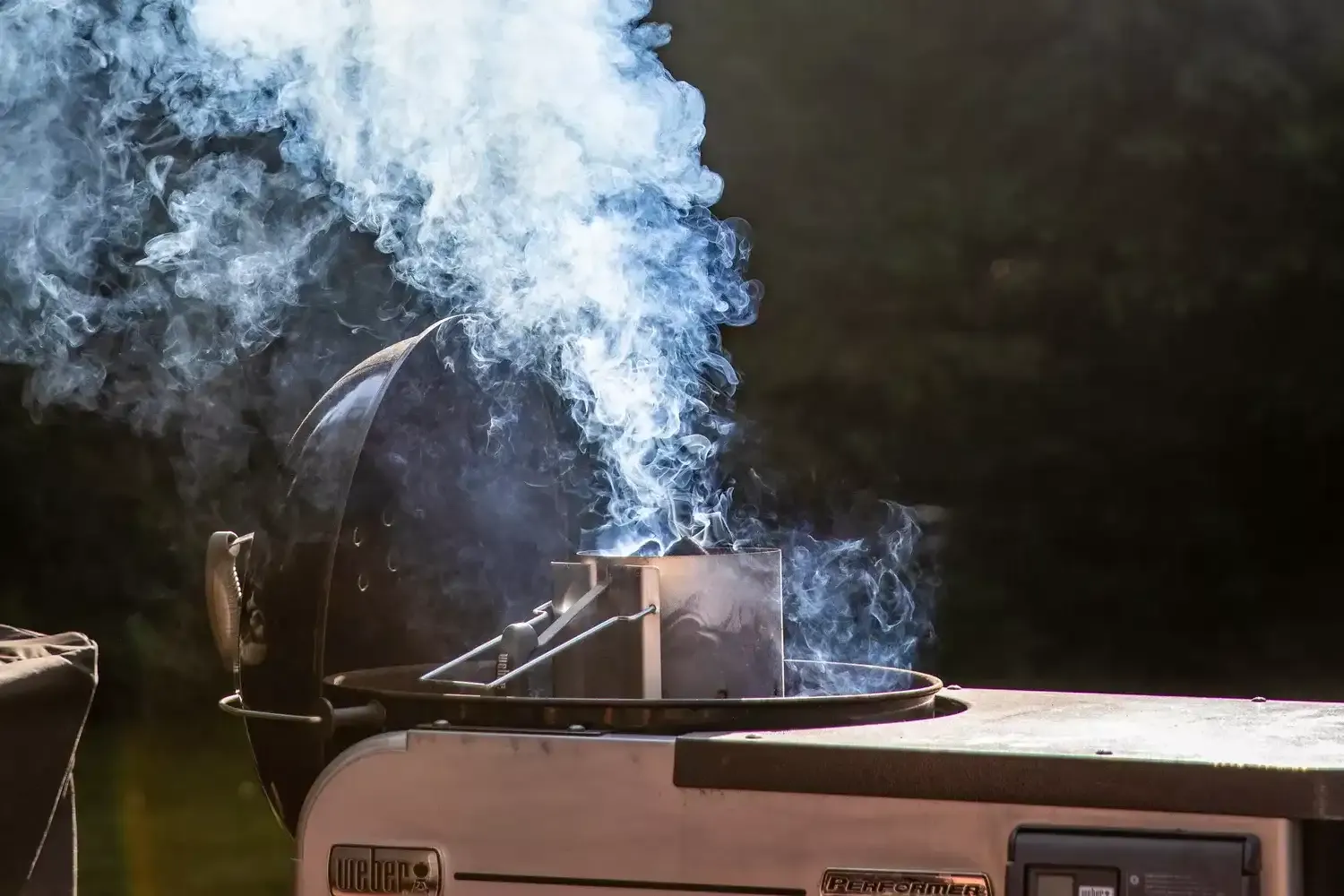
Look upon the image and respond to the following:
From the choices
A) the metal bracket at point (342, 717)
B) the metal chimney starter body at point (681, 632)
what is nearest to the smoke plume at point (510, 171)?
the metal chimney starter body at point (681, 632)

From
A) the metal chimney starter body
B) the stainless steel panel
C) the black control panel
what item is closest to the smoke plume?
the metal chimney starter body

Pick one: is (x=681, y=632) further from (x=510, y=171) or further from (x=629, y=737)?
(x=510, y=171)

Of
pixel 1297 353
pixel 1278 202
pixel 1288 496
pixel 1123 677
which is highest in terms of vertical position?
pixel 1278 202

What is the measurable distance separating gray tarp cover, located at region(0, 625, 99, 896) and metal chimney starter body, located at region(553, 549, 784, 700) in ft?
2.49

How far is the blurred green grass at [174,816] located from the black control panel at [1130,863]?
6205 millimetres

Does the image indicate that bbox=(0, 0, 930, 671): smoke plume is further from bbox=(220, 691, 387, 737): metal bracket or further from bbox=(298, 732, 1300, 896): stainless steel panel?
bbox=(298, 732, 1300, 896): stainless steel panel

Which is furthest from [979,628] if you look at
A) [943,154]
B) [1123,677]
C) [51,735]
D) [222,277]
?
[51,735]

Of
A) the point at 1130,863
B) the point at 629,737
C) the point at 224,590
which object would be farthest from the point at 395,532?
the point at 1130,863

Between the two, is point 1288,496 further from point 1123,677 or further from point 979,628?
point 979,628

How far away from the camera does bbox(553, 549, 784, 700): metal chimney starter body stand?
2012mm

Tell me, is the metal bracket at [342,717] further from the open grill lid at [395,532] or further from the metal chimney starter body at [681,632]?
the metal chimney starter body at [681,632]

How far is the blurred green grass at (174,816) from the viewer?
7223 mm

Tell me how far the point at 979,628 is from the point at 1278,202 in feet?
7.28

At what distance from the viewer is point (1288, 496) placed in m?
5.84
